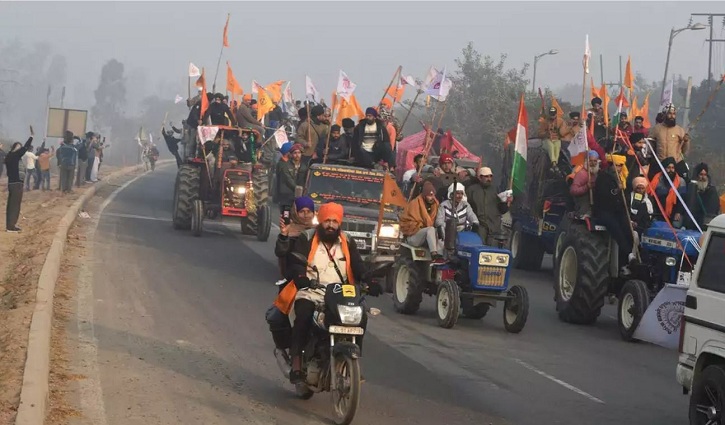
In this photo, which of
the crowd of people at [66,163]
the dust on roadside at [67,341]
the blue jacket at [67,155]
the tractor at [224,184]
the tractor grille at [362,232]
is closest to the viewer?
the dust on roadside at [67,341]

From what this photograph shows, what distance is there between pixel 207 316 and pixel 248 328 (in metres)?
0.90

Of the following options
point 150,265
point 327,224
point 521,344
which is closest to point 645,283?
point 521,344

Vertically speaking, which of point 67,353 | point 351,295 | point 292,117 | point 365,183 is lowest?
point 67,353

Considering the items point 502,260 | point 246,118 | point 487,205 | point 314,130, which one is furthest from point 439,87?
point 502,260

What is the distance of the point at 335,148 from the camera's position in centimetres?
2141

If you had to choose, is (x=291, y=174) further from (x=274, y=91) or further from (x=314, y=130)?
(x=274, y=91)

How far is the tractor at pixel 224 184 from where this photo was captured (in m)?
24.7

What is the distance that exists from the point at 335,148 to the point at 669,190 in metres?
7.24

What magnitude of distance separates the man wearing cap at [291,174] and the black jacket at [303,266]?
10.4 metres

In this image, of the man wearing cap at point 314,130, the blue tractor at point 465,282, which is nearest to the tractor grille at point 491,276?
the blue tractor at point 465,282

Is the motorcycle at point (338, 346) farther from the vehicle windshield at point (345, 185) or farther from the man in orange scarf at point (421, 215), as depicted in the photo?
the vehicle windshield at point (345, 185)

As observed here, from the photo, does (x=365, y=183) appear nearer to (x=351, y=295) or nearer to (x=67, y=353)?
(x=67, y=353)

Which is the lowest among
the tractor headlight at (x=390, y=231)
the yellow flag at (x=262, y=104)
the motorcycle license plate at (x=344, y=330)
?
the motorcycle license plate at (x=344, y=330)

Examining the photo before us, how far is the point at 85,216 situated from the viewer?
27.8 metres
